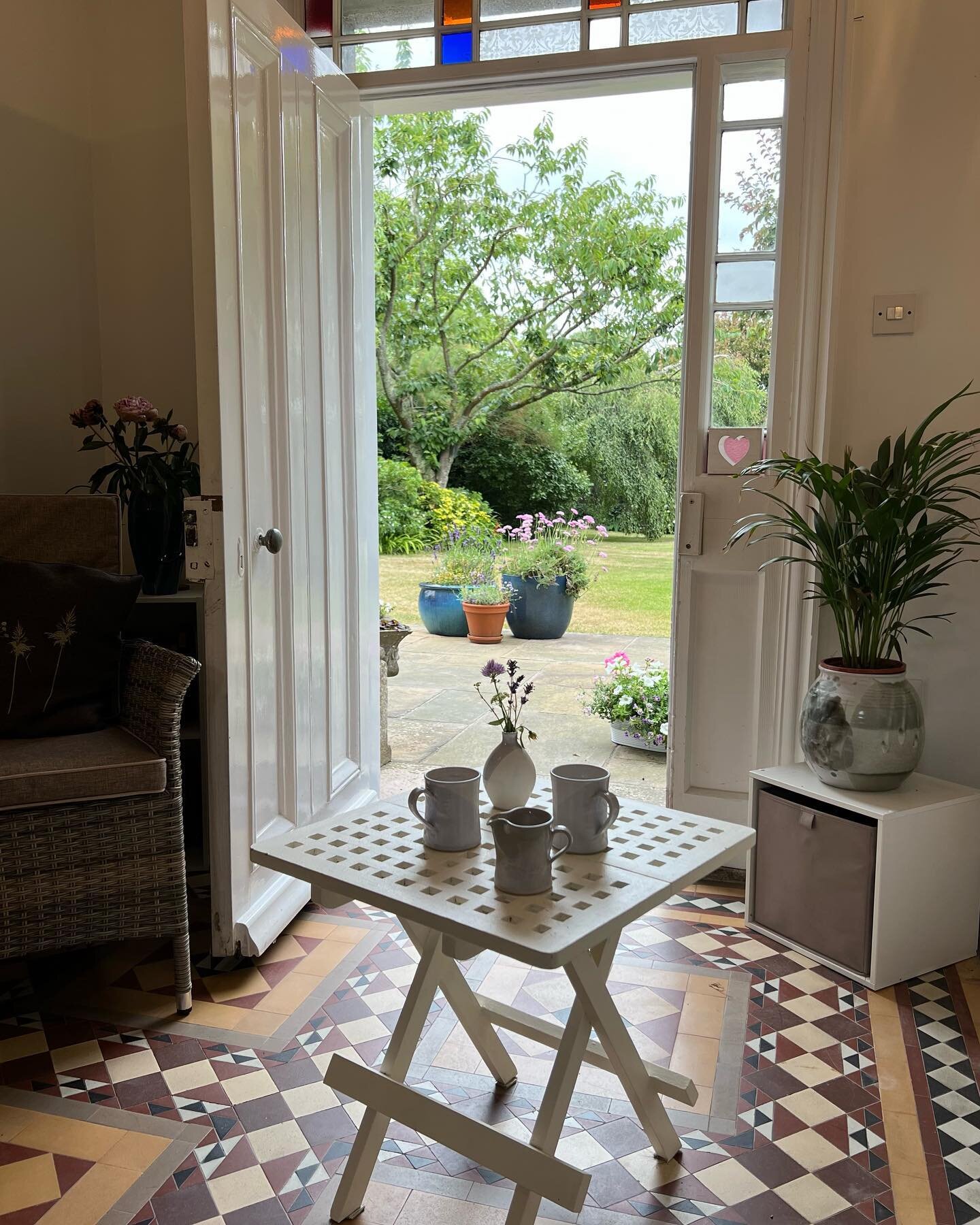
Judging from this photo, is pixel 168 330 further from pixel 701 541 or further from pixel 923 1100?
pixel 923 1100

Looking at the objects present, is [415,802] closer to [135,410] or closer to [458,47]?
[135,410]

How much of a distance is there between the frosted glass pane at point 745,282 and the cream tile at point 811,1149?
206cm

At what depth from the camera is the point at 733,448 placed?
2.81 m

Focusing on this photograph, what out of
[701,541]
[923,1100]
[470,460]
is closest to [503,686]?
[701,541]

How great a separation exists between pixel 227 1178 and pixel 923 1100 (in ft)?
4.19

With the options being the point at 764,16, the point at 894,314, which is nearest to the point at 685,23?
the point at 764,16

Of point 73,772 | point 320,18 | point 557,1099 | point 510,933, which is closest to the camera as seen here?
point 510,933

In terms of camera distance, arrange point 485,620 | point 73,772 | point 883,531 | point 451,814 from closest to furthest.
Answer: point 451,814 < point 73,772 < point 883,531 < point 485,620

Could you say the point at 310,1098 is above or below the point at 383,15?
below

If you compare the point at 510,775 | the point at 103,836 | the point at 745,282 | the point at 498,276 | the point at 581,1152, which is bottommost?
the point at 581,1152

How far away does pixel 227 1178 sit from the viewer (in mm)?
1641

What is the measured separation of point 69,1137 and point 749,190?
8.98 feet

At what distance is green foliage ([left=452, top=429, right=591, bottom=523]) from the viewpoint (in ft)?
36.3

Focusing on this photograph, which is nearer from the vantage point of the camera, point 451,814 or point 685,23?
point 451,814
